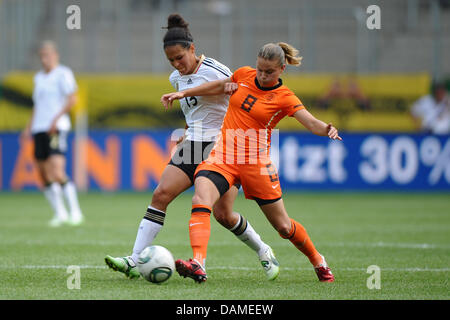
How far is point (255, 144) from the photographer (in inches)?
247

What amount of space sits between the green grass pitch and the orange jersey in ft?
3.39

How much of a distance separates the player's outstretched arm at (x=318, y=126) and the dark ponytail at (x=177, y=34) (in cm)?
110

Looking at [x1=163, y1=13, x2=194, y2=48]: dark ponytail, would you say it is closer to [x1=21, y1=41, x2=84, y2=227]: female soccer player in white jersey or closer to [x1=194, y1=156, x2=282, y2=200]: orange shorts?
[x1=194, y1=156, x2=282, y2=200]: orange shorts

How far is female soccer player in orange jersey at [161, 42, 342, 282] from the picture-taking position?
6113mm

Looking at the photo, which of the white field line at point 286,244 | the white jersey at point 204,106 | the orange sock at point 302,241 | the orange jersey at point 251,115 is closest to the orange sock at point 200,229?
the orange jersey at point 251,115

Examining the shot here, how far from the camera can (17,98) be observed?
18844 millimetres

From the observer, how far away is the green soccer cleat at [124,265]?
245 inches

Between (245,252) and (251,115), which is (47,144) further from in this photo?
(251,115)

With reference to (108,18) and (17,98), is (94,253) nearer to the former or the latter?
(17,98)

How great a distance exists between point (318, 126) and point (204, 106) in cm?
123

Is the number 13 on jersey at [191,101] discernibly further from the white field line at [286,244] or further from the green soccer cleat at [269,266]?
the white field line at [286,244]

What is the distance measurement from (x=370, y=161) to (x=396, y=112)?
6.43ft
